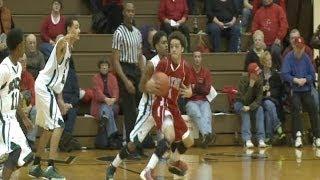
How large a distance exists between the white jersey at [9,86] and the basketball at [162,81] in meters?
1.47

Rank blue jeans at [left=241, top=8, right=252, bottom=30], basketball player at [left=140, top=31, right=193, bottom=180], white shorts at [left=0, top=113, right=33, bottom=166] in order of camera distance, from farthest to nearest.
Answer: blue jeans at [left=241, top=8, right=252, bottom=30]
basketball player at [left=140, top=31, right=193, bottom=180]
white shorts at [left=0, top=113, right=33, bottom=166]

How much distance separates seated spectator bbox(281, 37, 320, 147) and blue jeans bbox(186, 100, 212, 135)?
142 cm

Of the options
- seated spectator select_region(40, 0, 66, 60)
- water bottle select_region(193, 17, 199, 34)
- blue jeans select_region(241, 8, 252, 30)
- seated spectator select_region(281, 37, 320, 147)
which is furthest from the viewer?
blue jeans select_region(241, 8, 252, 30)

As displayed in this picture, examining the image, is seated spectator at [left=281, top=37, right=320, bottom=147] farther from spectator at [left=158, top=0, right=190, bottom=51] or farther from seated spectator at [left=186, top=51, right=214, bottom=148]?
spectator at [left=158, top=0, right=190, bottom=51]

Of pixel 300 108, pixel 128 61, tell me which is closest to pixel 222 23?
pixel 300 108

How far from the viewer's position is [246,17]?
13555 mm

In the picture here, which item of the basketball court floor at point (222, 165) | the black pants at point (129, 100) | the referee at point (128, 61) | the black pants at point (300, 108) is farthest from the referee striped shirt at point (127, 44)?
the black pants at point (300, 108)

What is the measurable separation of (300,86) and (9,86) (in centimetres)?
616

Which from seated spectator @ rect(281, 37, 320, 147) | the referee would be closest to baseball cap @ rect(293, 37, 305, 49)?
seated spectator @ rect(281, 37, 320, 147)

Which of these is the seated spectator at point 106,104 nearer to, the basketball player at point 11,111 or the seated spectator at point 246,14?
the seated spectator at point 246,14

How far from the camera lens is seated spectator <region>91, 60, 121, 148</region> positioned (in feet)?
36.1

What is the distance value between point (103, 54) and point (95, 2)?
122cm

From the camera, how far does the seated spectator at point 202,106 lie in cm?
1118

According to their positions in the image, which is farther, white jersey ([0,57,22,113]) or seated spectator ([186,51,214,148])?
seated spectator ([186,51,214,148])
